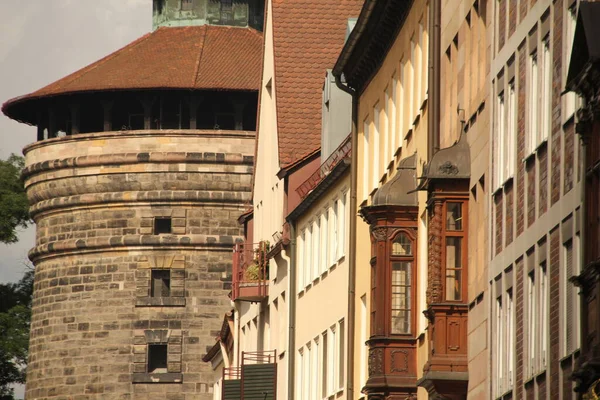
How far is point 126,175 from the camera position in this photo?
69062mm

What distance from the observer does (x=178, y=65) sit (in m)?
72.1

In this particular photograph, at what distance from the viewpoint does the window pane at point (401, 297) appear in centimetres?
3080

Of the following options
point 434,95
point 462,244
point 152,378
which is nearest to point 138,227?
point 152,378

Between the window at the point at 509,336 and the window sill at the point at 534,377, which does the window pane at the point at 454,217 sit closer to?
the window at the point at 509,336

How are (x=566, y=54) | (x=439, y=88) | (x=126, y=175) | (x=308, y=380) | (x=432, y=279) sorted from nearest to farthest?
(x=566, y=54) → (x=432, y=279) → (x=439, y=88) → (x=308, y=380) → (x=126, y=175)

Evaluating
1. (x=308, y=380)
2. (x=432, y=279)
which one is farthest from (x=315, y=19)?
(x=432, y=279)

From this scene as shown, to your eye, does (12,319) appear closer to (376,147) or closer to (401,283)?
(376,147)

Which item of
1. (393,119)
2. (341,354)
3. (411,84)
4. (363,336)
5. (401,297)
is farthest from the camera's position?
(341,354)

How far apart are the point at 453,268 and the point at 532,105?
4.39 metres

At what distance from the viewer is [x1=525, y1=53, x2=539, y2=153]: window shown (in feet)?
76.4

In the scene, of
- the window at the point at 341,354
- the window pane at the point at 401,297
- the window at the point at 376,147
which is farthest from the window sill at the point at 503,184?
the window at the point at 341,354

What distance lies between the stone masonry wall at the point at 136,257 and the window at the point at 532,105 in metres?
44.7

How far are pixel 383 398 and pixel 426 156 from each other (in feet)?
11.6

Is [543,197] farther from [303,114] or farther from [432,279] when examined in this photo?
[303,114]
